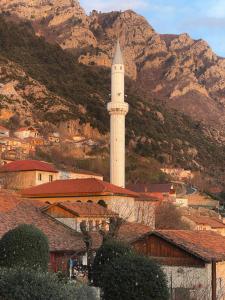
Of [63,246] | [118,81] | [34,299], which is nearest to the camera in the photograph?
[34,299]

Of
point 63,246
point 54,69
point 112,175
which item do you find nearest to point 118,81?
point 112,175

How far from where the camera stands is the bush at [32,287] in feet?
33.1

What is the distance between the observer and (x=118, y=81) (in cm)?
6481

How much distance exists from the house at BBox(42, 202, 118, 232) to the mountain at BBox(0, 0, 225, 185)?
2460 inches

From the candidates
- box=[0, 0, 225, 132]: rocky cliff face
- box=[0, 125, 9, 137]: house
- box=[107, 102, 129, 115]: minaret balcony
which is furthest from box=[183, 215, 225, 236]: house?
box=[0, 0, 225, 132]: rocky cliff face

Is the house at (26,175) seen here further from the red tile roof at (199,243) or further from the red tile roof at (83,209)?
the red tile roof at (199,243)

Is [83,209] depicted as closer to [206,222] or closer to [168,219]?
[168,219]

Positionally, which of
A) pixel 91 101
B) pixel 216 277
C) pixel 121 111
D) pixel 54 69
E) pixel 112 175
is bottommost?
pixel 216 277

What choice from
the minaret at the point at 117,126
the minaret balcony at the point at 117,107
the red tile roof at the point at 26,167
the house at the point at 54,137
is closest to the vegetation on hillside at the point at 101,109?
the house at the point at 54,137

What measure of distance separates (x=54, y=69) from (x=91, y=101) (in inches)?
752

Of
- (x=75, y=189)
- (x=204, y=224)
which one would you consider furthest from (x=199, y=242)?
(x=204, y=224)

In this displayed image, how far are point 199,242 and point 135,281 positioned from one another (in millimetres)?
9072

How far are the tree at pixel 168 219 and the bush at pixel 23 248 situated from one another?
A: 95.1 feet

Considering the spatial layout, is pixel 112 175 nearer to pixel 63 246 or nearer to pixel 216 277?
pixel 63 246
